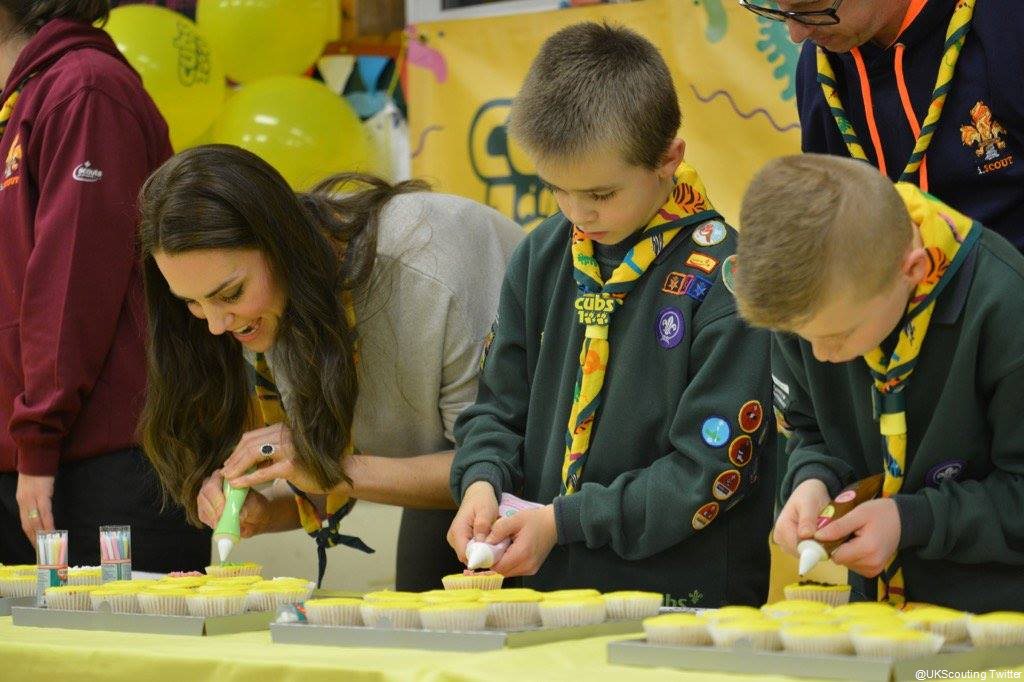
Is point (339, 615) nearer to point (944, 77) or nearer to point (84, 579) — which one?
point (84, 579)

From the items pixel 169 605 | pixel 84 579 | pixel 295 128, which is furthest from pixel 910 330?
pixel 295 128

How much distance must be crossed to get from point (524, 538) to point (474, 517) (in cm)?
10

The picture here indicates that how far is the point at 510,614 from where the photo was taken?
1.68 metres

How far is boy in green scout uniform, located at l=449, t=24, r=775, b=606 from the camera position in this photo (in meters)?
2.09

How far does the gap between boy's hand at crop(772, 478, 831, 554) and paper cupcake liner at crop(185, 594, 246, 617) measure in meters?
0.73

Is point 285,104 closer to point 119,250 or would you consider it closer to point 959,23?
point 119,250

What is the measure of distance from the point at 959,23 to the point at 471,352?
1016 millimetres

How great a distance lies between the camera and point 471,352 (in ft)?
8.41

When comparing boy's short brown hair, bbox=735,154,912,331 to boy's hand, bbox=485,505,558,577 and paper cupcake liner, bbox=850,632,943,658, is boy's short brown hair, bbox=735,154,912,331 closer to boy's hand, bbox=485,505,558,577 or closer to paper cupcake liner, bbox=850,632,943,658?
paper cupcake liner, bbox=850,632,943,658

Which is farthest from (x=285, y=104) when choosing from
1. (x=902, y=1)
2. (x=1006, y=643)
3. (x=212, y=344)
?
(x=1006, y=643)

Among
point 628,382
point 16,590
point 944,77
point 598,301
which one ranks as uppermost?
point 944,77

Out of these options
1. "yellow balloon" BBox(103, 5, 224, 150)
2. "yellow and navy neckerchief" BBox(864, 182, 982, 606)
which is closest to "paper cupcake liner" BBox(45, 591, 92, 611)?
"yellow and navy neckerchief" BBox(864, 182, 982, 606)

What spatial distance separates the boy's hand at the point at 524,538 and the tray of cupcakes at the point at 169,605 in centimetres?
29

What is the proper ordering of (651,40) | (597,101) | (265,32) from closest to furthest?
1. (597,101)
2. (651,40)
3. (265,32)
